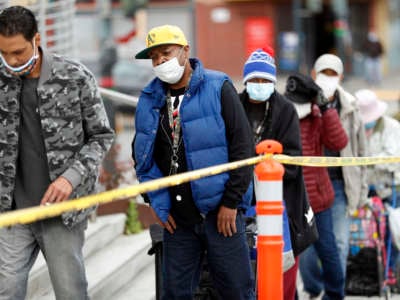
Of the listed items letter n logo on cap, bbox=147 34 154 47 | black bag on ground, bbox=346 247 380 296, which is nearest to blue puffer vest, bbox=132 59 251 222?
letter n logo on cap, bbox=147 34 154 47

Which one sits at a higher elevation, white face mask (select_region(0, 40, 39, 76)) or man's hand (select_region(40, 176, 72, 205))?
white face mask (select_region(0, 40, 39, 76))

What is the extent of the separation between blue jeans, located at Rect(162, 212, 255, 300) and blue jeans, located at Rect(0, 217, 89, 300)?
0.55 meters

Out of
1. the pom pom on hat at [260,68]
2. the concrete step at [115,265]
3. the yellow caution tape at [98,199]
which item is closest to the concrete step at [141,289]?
the concrete step at [115,265]

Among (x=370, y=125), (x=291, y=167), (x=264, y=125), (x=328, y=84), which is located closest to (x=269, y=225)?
(x=291, y=167)

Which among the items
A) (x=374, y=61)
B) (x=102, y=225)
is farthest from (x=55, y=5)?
(x=374, y=61)

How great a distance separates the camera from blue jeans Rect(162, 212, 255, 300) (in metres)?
4.82

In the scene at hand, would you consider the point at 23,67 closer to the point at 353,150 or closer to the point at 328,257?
the point at 328,257

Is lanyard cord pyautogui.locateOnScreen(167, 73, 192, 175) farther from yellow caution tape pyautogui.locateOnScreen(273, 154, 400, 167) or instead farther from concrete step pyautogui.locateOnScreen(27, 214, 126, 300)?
concrete step pyautogui.locateOnScreen(27, 214, 126, 300)

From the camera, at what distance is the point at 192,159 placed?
4715 mm

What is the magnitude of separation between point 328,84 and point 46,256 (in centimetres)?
316

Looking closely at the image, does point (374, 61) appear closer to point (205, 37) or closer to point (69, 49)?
point (205, 37)

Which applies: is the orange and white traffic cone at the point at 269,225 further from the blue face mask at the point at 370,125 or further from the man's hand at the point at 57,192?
the blue face mask at the point at 370,125

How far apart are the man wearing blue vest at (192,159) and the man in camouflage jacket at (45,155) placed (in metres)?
0.38

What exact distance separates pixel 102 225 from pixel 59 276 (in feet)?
9.51
